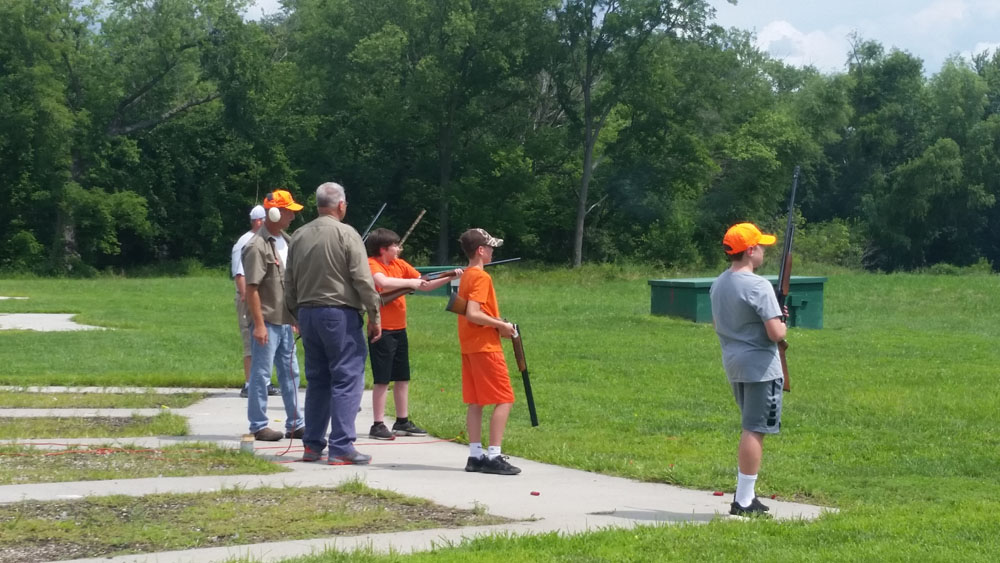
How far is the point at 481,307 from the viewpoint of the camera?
8188 millimetres

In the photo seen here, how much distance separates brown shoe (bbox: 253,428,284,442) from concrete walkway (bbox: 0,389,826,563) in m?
0.09

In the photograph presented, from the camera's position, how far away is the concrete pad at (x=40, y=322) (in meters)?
21.6

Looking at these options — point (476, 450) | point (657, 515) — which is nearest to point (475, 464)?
point (476, 450)

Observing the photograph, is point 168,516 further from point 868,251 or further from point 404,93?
point 868,251

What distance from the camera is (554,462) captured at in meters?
8.70

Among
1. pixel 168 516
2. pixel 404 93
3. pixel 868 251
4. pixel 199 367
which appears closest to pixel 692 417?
pixel 168 516

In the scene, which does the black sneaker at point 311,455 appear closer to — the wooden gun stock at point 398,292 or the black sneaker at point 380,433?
the black sneaker at point 380,433

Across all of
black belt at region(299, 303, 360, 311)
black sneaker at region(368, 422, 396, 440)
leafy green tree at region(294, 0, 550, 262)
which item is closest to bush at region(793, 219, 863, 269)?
leafy green tree at region(294, 0, 550, 262)

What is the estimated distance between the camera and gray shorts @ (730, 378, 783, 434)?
22.3 feet

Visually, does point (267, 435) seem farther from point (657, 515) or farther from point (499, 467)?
point (657, 515)

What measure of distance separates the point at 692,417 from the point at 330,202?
4374 millimetres

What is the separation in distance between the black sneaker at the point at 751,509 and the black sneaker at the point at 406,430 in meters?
3.85

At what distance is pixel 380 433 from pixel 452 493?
2.59m

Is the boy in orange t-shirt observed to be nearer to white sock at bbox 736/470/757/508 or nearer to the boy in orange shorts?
the boy in orange shorts
